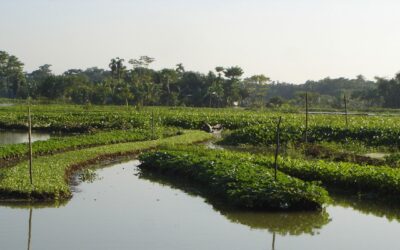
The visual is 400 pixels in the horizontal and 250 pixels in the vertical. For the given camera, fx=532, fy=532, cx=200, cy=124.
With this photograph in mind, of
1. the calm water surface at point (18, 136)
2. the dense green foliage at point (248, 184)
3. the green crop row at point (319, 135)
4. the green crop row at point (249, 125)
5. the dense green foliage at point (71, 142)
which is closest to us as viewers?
the dense green foliage at point (248, 184)

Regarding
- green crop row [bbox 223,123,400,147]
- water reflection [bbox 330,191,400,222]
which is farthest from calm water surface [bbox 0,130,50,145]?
water reflection [bbox 330,191,400,222]

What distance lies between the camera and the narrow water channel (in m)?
12.5

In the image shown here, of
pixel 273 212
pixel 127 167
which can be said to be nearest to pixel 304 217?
pixel 273 212

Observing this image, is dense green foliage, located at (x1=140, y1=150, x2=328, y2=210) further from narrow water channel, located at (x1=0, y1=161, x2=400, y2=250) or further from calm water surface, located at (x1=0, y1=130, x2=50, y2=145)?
calm water surface, located at (x1=0, y1=130, x2=50, y2=145)

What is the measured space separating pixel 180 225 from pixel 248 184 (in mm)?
2916

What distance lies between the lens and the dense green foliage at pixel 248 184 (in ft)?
50.2

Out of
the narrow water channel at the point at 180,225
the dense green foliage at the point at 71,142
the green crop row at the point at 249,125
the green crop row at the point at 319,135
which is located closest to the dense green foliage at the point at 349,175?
the narrow water channel at the point at 180,225

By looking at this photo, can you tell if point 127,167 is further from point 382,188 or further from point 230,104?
point 230,104

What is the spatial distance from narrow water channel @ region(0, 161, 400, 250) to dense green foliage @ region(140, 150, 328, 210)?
362 millimetres

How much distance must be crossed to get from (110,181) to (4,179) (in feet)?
14.3

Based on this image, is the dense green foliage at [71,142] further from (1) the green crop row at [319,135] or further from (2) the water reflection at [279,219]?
(2) the water reflection at [279,219]

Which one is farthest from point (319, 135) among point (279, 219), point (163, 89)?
point (163, 89)

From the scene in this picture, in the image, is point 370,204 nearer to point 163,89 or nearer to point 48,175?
point 48,175

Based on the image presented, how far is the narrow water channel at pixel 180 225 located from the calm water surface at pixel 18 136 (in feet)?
61.8
